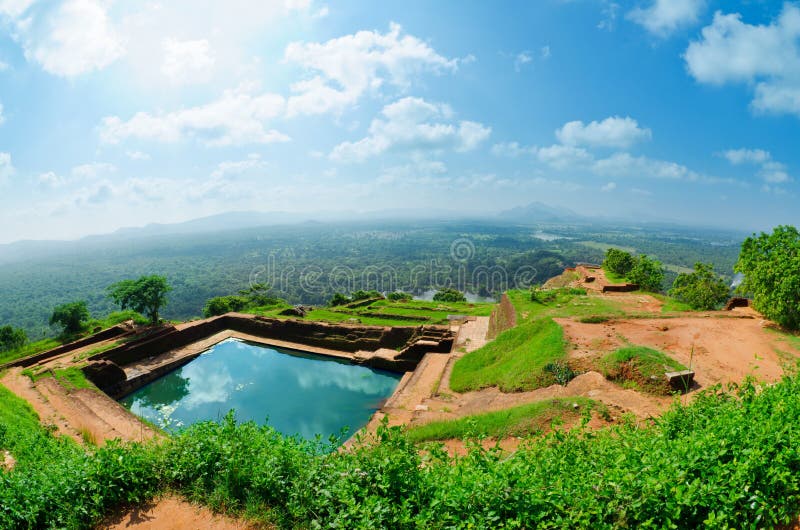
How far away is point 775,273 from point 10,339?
149ft

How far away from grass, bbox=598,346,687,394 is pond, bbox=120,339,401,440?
35.6 feet

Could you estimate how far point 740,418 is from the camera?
4305 mm

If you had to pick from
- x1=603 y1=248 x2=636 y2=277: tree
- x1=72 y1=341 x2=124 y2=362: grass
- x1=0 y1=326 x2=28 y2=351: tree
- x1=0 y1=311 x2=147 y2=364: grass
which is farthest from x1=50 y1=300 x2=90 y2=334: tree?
x1=603 y1=248 x2=636 y2=277: tree

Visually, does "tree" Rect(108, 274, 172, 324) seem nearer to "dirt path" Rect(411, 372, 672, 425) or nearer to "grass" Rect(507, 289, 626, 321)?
"dirt path" Rect(411, 372, 672, 425)

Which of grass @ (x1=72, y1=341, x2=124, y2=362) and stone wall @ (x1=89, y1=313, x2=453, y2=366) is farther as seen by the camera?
stone wall @ (x1=89, y1=313, x2=453, y2=366)

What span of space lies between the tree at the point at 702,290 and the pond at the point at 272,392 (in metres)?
20.0

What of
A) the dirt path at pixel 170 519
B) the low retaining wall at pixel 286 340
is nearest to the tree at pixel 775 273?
the low retaining wall at pixel 286 340

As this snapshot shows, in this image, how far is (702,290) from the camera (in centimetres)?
2234

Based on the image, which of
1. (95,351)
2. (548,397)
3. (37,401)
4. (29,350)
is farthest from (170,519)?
(29,350)

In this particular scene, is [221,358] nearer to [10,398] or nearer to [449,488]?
[10,398]

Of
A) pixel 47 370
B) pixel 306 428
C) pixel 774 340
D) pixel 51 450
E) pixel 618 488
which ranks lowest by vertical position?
pixel 306 428

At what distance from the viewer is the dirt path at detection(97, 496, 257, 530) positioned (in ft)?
14.9

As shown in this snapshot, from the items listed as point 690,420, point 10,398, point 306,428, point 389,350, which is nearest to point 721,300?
point 389,350

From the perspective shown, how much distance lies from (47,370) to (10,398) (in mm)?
5644
